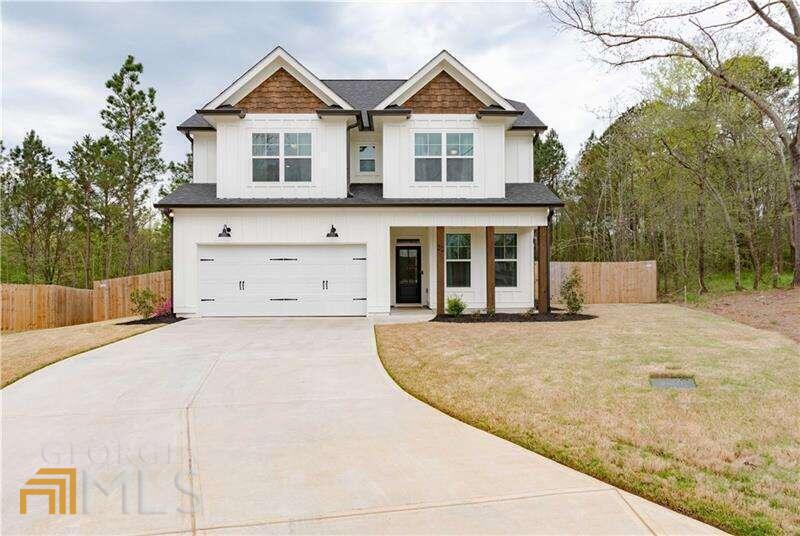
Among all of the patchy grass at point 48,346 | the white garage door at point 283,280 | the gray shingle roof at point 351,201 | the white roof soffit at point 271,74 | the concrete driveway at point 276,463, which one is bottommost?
the concrete driveway at point 276,463

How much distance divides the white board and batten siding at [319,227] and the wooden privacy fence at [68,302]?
4.23 m

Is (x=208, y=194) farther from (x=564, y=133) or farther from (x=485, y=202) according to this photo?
(x=564, y=133)

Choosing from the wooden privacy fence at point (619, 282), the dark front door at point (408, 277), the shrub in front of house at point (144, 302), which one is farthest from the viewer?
the wooden privacy fence at point (619, 282)

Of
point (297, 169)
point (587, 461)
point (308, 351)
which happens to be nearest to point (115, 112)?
point (297, 169)

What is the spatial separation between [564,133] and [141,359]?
1061 inches

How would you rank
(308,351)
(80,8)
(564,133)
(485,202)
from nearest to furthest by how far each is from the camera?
(308,351), (80,8), (485,202), (564,133)

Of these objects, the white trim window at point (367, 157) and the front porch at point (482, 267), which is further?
the white trim window at point (367, 157)

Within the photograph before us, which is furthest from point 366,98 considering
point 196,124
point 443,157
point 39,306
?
point 39,306

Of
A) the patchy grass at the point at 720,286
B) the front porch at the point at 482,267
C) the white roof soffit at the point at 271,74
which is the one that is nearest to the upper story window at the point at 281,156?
the white roof soffit at the point at 271,74

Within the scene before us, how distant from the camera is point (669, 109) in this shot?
19.8m

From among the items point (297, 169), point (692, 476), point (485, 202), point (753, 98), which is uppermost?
point (753, 98)

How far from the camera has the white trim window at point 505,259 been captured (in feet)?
51.8

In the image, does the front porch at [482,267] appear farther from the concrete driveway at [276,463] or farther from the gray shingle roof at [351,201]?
the concrete driveway at [276,463]

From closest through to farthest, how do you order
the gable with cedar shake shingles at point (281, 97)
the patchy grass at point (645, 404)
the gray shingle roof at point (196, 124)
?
the patchy grass at point (645, 404) → the gable with cedar shake shingles at point (281, 97) → the gray shingle roof at point (196, 124)
